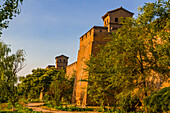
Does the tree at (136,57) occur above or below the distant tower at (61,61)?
below

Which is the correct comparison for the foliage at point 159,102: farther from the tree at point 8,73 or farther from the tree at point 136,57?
the tree at point 8,73

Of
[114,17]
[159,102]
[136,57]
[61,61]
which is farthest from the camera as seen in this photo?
[61,61]

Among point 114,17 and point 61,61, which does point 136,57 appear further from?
point 61,61

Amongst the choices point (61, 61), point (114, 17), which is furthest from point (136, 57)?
point (61, 61)

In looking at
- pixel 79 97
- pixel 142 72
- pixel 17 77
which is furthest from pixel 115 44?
pixel 79 97

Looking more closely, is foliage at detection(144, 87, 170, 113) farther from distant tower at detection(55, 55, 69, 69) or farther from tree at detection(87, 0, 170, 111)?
distant tower at detection(55, 55, 69, 69)

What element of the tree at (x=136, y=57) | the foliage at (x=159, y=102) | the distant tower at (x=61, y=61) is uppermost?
the distant tower at (x=61, y=61)

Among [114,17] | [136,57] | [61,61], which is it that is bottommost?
[136,57]

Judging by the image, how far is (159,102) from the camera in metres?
8.20

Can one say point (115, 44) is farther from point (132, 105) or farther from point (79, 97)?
point (79, 97)

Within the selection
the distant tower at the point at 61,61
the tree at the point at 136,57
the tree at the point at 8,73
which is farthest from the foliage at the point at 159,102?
the distant tower at the point at 61,61

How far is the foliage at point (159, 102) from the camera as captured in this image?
7900 millimetres

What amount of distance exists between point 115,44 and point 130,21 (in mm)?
1657

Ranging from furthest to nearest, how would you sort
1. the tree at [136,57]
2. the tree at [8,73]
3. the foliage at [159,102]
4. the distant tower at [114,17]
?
the distant tower at [114,17] → the tree at [8,73] → the tree at [136,57] → the foliage at [159,102]
